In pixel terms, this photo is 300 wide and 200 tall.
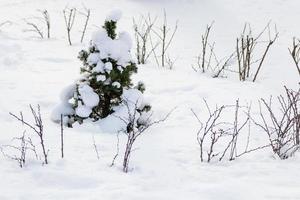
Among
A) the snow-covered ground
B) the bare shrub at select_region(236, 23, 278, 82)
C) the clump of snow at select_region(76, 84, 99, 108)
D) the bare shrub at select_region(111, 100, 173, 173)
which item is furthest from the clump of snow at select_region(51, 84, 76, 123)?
the bare shrub at select_region(236, 23, 278, 82)

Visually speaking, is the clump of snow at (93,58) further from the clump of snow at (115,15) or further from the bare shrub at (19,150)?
the bare shrub at (19,150)

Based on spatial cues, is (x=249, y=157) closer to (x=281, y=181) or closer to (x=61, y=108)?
(x=281, y=181)

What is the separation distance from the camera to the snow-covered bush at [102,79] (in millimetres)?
4418

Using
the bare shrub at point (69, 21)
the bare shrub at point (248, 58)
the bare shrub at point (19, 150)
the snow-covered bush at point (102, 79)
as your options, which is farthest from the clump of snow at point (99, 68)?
the bare shrub at point (69, 21)

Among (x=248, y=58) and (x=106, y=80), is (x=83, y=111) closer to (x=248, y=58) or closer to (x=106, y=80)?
(x=106, y=80)

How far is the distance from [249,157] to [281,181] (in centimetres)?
53

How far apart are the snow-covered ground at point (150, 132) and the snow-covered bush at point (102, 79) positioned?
0.16 m

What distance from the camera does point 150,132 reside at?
451 cm

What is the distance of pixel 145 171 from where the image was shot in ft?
11.8

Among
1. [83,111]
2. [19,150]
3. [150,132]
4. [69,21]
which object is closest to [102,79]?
[83,111]

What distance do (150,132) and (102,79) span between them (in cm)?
62

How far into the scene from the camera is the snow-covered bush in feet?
14.5

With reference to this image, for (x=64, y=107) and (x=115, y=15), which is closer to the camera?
(x=115, y=15)

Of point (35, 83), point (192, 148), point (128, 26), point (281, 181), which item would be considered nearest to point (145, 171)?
point (192, 148)
